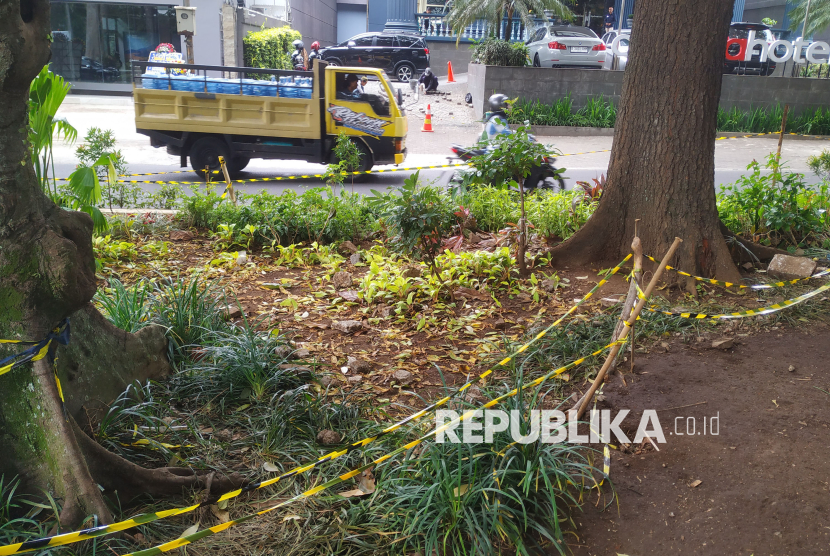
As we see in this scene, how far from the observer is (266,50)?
26.7m

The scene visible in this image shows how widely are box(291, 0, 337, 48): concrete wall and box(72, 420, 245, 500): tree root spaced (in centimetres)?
3494

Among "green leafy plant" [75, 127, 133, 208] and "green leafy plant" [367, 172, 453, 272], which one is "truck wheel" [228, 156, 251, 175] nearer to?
"green leafy plant" [75, 127, 133, 208]

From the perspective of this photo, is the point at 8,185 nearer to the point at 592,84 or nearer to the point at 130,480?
the point at 130,480

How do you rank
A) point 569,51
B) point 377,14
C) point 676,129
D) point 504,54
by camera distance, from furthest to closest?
1. point 377,14
2. point 569,51
3. point 504,54
4. point 676,129

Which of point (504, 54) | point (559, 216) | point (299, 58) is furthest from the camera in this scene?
point (299, 58)

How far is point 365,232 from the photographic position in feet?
23.9

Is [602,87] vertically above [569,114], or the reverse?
[602,87]

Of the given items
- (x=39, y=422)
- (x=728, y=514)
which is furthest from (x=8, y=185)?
(x=728, y=514)

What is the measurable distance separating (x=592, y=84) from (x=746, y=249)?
13101 mm

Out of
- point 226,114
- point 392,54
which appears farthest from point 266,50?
point 226,114

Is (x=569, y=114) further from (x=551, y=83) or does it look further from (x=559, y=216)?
(x=559, y=216)

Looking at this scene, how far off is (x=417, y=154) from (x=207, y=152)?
500 cm

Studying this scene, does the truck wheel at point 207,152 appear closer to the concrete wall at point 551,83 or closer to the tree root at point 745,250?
the tree root at point 745,250

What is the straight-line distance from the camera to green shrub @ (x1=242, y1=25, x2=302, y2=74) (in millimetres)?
26406
